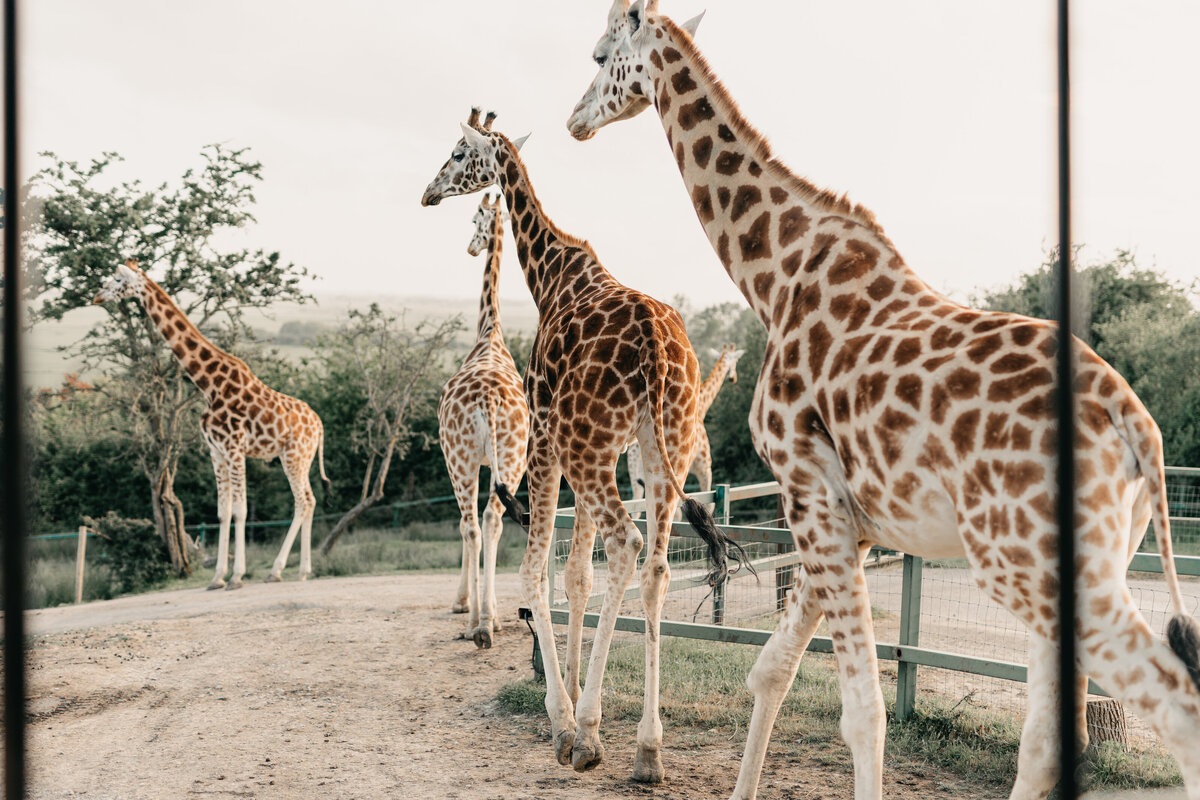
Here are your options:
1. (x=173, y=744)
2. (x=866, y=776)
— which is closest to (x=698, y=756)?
(x=866, y=776)

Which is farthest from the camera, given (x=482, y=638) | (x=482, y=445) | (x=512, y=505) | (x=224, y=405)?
(x=224, y=405)

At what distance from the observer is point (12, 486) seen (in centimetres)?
206

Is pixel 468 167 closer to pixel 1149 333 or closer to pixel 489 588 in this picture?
pixel 489 588

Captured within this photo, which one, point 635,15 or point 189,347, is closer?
point 635,15

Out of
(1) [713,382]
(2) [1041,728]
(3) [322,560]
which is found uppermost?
(1) [713,382]

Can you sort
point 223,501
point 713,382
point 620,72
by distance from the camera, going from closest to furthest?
point 620,72, point 223,501, point 713,382

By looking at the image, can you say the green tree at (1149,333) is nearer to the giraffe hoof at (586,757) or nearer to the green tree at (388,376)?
the green tree at (388,376)

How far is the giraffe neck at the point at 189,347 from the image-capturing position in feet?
32.8

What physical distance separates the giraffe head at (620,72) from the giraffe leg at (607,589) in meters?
1.71

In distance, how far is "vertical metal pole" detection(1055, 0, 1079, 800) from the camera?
188 cm

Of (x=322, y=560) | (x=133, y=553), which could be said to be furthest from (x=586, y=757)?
(x=133, y=553)

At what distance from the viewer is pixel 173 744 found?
4789 millimetres

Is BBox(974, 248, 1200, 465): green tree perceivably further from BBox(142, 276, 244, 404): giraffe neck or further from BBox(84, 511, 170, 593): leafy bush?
BBox(84, 511, 170, 593): leafy bush

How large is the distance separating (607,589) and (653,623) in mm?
269
